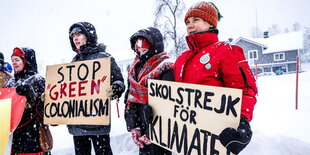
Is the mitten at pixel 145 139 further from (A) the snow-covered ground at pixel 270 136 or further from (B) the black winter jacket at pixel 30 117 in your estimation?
(A) the snow-covered ground at pixel 270 136

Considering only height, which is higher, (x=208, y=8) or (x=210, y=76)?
(x=208, y=8)

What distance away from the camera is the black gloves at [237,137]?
1391 mm

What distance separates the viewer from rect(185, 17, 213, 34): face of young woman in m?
1.99

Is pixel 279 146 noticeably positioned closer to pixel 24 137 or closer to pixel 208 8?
pixel 208 8

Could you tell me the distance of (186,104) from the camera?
1804 millimetres

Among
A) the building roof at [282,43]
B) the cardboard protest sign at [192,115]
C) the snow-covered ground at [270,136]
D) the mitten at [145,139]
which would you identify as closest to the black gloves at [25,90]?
the mitten at [145,139]

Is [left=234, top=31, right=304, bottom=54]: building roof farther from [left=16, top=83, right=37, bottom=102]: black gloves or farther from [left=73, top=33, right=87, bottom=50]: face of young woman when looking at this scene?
[left=16, top=83, right=37, bottom=102]: black gloves

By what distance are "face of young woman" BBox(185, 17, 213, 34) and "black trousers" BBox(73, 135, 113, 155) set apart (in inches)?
Answer: 64.7

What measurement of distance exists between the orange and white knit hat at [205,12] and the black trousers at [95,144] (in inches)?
69.6

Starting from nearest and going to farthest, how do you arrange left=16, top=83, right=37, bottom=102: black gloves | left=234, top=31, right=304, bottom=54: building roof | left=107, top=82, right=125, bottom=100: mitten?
left=107, top=82, right=125, bottom=100: mitten
left=16, top=83, right=37, bottom=102: black gloves
left=234, top=31, right=304, bottom=54: building roof

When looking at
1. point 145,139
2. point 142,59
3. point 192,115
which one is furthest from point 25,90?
point 192,115

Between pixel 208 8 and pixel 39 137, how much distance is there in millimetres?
2662

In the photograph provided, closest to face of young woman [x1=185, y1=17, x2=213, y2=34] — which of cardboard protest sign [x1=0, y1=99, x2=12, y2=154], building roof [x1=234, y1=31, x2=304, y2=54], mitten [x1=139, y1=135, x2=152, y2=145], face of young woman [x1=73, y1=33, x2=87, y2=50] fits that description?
mitten [x1=139, y1=135, x2=152, y2=145]

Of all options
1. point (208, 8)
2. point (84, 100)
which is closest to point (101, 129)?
point (84, 100)
